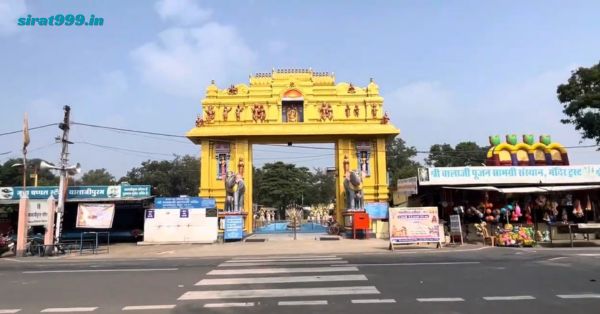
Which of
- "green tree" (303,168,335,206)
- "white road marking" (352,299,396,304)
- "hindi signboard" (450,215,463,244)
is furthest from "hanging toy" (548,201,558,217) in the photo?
"green tree" (303,168,335,206)

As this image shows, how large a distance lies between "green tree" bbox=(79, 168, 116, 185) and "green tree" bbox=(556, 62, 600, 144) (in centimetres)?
7343

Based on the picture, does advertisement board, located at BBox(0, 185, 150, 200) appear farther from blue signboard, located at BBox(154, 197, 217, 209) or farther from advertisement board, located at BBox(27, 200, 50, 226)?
advertisement board, located at BBox(27, 200, 50, 226)

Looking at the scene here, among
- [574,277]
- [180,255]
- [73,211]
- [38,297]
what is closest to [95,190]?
[73,211]

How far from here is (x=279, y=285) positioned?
32.9 ft

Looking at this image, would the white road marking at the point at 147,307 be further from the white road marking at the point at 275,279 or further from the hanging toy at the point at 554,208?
the hanging toy at the point at 554,208

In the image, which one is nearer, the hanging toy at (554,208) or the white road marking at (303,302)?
the white road marking at (303,302)

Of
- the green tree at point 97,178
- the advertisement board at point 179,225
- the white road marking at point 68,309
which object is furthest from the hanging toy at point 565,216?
the green tree at point 97,178

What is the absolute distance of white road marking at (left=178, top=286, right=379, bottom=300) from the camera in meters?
8.88

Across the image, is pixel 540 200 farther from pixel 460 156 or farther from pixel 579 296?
pixel 460 156

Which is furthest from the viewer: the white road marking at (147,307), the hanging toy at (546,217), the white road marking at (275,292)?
the hanging toy at (546,217)

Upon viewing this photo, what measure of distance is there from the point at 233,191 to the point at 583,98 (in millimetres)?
22933

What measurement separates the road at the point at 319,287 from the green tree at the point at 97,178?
76024mm

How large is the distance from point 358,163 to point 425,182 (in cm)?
879

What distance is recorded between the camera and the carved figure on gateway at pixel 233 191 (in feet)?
96.9
